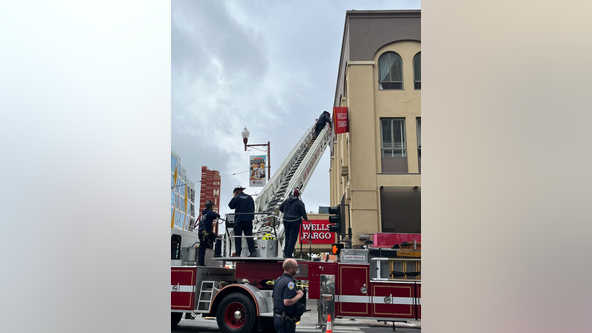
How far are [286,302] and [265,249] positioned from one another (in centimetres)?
405

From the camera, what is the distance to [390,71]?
22.1m

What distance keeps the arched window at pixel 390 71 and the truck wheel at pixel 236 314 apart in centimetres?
1443

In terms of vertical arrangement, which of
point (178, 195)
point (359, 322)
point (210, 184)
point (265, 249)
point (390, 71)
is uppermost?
point (390, 71)

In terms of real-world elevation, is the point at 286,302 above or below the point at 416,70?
below

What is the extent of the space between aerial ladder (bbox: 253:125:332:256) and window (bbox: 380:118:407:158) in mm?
4947

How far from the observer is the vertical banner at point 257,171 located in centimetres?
2412

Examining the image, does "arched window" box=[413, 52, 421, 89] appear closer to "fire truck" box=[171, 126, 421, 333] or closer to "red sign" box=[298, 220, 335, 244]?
"red sign" box=[298, 220, 335, 244]

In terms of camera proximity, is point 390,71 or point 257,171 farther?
point 257,171

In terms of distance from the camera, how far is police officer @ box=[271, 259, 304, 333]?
6746 millimetres

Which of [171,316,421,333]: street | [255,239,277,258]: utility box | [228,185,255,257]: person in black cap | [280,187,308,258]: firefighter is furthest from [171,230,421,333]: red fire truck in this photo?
[171,316,421,333]: street

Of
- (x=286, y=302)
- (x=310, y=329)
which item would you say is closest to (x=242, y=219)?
(x=310, y=329)

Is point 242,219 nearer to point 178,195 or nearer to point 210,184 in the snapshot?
point 178,195
